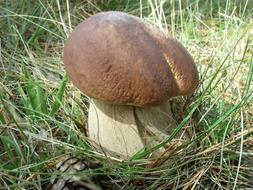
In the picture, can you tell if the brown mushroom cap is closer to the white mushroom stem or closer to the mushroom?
the mushroom

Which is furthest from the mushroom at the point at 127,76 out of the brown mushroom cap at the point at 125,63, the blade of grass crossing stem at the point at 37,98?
the blade of grass crossing stem at the point at 37,98

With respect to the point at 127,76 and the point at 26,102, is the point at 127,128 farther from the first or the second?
the point at 26,102

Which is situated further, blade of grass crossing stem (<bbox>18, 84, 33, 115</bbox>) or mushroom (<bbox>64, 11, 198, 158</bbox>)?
blade of grass crossing stem (<bbox>18, 84, 33, 115</bbox>)

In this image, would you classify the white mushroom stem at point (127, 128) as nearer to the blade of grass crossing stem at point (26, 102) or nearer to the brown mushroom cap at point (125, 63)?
the brown mushroom cap at point (125, 63)

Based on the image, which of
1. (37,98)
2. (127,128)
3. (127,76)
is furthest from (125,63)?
(37,98)

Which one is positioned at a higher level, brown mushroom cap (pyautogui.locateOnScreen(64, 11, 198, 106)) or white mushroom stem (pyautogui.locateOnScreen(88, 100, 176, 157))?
brown mushroom cap (pyautogui.locateOnScreen(64, 11, 198, 106))

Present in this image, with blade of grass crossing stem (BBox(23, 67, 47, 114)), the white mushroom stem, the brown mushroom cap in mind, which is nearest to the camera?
the brown mushroom cap

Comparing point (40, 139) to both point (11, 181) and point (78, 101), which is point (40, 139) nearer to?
point (11, 181)

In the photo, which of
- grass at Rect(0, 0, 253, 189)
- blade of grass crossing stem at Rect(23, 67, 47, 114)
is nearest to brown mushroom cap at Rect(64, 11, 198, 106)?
grass at Rect(0, 0, 253, 189)
